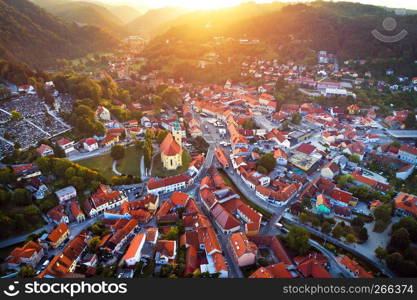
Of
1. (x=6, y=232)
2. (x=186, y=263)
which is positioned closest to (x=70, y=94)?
(x=6, y=232)

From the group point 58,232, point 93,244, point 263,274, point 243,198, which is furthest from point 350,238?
point 58,232

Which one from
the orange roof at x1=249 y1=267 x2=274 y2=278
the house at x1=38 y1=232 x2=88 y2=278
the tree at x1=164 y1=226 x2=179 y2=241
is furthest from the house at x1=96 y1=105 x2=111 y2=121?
the orange roof at x1=249 y1=267 x2=274 y2=278

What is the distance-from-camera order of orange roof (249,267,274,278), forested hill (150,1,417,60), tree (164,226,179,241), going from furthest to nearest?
forested hill (150,1,417,60) → tree (164,226,179,241) → orange roof (249,267,274,278)

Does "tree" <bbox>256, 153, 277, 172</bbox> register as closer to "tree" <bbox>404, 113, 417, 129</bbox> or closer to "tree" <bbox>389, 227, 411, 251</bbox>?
"tree" <bbox>389, 227, 411, 251</bbox>

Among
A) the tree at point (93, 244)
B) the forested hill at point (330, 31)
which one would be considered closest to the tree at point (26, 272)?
the tree at point (93, 244)

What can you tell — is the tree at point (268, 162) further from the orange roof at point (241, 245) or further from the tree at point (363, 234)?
the orange roof at point (241, 245)

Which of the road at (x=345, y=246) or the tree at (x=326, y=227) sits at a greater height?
the tree at (x=326, y=227)

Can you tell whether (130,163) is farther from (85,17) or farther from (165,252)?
(85,17)
